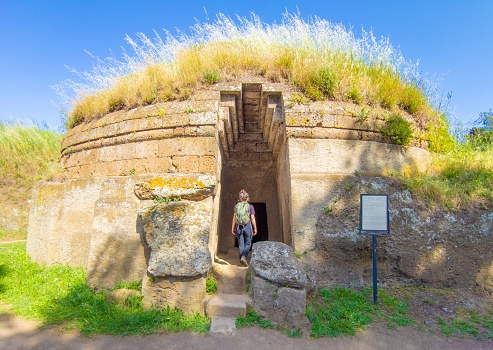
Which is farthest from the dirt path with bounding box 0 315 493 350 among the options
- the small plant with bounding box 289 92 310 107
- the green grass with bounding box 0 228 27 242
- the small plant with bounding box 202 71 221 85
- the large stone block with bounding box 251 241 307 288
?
the green grass with bounding box 0 228 27 242

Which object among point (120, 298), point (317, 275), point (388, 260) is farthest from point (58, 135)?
point (388, 260)

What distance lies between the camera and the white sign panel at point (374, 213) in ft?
12.4

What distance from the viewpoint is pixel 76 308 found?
366cm

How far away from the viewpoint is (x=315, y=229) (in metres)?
4.20

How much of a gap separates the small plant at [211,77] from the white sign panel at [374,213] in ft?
10.8

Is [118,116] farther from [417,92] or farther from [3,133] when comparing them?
[3,133]

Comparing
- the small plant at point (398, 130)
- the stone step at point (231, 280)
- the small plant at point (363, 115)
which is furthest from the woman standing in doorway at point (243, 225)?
the small plant at point (398, 130)

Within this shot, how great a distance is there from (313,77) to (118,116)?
369 centimetres

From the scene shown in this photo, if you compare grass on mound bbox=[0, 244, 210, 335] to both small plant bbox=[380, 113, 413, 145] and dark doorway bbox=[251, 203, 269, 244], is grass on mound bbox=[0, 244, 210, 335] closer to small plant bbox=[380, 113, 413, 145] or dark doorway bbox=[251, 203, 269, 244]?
small plant bbox=[380, 113, 413, 145]

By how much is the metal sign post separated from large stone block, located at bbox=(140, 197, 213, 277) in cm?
212

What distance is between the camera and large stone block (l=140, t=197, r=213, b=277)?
11.5ft

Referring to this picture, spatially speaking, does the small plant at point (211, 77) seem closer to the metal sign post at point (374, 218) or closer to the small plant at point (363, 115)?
the small plant at point (363, 115)

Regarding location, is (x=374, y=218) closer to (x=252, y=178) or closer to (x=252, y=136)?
(x=252, y=136)

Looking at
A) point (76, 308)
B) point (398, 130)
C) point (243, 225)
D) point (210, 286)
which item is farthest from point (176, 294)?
point (398, 130)
